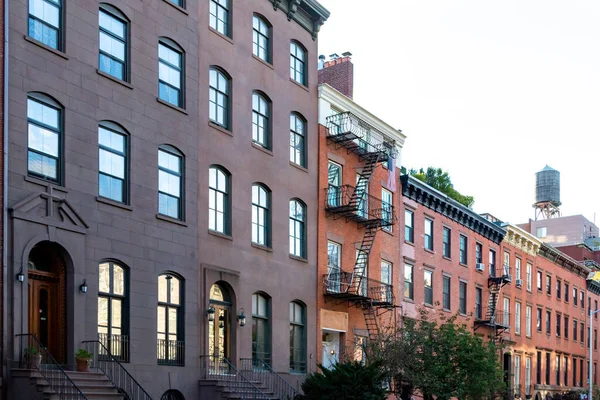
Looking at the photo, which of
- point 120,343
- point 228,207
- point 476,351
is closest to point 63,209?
point 120,343

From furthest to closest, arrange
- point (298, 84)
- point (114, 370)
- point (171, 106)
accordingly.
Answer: point (298, 84) < point (171, 106) < point (114, 370)

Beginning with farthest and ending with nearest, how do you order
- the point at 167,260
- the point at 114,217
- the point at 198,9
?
the point at 198,9 → the point at 167,260 → the point at 114,217

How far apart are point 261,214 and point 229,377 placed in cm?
653

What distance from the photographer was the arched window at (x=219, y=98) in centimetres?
3114

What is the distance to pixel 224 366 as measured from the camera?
30.5 m

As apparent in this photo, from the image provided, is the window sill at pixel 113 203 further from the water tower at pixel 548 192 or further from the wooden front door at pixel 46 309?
the water tower at pixel 548 192

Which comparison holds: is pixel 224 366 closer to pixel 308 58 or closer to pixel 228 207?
pixel 228 207

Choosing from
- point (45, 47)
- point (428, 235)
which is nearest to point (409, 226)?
point (428, 235)

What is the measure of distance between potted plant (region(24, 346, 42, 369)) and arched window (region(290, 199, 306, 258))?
14.6 metres

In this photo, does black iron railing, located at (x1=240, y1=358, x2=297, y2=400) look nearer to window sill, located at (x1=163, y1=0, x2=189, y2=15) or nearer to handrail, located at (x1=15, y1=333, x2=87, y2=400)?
handrail, located at (x1=15, y1=333, x2=87, y2=400)

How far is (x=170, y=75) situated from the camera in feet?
95.1

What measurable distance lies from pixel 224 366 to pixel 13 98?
488 inches

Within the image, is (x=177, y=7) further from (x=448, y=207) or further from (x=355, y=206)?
(x=448, y=207)

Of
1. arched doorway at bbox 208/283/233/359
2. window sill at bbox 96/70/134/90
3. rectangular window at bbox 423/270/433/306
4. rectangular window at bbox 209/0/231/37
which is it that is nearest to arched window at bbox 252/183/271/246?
arched doorway at bbox 208/283/233/359
